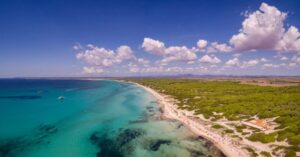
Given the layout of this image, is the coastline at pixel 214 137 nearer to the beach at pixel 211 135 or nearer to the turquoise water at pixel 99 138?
the beach at pixel 211 135

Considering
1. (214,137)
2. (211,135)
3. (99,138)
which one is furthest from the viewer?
(99,138)

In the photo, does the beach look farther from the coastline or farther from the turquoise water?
the turquoise water

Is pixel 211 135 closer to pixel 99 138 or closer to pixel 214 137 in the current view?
pixel 214 137

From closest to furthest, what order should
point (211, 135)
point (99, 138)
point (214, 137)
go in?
point (214, 137) < point (211, 135) < point (99, 138)

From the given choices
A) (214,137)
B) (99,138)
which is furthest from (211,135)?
(99,138)

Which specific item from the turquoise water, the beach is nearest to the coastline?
the beach

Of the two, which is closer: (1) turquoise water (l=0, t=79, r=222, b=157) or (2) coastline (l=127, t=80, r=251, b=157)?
(2) coastline (l=127, t=80, r=251, b=157)

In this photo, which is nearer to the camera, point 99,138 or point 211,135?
point 211,135

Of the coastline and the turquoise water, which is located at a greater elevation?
the coastline

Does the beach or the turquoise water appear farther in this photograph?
the turquoise water

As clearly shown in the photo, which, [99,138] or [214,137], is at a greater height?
[214,137]

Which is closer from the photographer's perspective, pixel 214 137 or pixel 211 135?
pixel 214 137

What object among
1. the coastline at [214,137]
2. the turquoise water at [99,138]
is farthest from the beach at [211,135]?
the turquoise water at [99,138]

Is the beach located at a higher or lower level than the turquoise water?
higher
